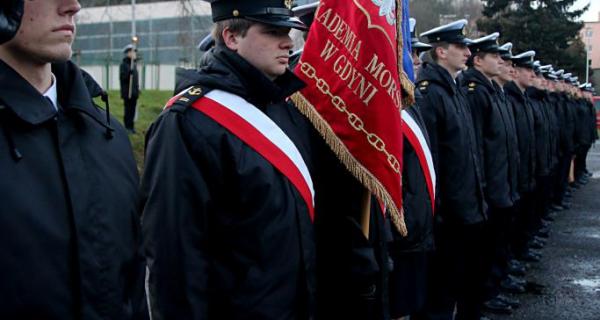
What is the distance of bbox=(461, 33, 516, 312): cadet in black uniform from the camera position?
623cm

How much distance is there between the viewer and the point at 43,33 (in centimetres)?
207

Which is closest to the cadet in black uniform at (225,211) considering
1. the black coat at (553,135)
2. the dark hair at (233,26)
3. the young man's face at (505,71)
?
the dark hair at (233,26)

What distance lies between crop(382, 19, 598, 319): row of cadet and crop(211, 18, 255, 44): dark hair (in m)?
1.75

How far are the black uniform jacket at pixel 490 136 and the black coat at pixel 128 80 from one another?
1035 centimetres

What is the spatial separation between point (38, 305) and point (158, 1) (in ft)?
117

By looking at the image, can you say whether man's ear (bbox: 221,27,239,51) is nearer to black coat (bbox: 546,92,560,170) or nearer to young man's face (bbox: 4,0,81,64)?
young man's face (bbox: 4,0,81,64)

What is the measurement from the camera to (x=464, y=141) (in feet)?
17.5

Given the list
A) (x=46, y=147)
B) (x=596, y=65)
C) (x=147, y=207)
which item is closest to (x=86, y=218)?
(x=46, y=147)

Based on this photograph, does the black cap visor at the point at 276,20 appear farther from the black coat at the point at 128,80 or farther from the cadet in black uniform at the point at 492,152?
the black coat at the point at 128,80

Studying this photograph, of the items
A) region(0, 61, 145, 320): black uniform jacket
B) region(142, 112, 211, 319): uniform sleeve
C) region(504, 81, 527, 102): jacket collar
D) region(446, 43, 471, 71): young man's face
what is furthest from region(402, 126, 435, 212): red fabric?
region(504, 81, 527, 102): jacket collar

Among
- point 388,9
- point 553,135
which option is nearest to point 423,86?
point 388,9

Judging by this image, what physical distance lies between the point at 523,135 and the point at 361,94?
525 cm

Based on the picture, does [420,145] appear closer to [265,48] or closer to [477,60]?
[265,48]

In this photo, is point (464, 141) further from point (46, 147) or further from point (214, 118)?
point (46, 147)
